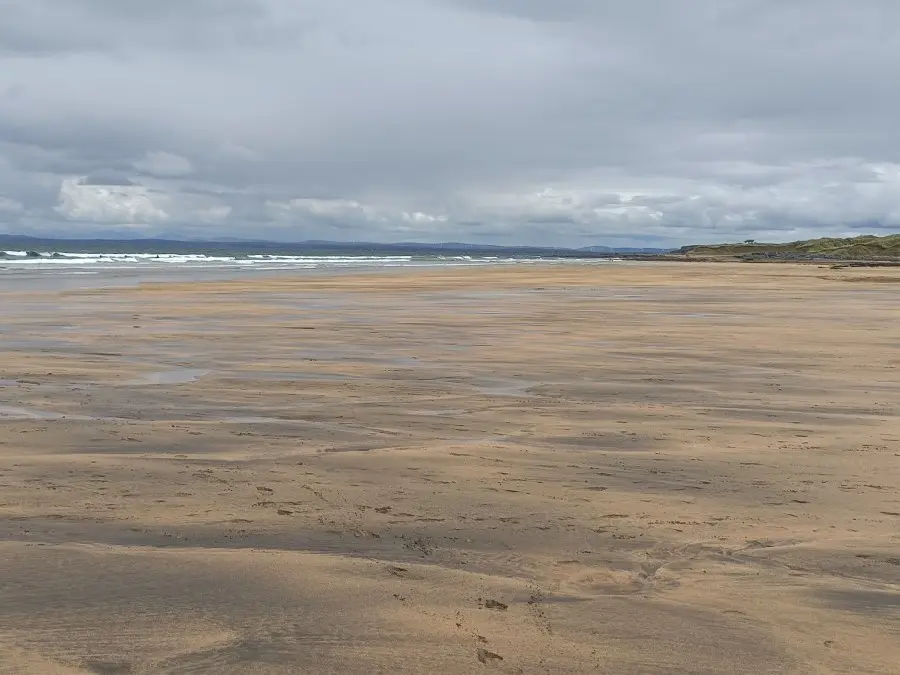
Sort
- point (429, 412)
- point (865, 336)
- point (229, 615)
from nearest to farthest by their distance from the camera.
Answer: point (229, 615) → point (429, 412) → point (865, 336)

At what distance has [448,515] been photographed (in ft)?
18.9

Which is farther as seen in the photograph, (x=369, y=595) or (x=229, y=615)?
(x=369, y=595)

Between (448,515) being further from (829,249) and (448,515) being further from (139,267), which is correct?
(829,249)

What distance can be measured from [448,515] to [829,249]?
331 feet

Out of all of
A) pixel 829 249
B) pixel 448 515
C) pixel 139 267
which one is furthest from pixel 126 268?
pixel 829 249

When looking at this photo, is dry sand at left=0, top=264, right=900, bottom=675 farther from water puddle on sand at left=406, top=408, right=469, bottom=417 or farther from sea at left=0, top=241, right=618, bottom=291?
sea at left=0, top=241, right=618, bottom=291

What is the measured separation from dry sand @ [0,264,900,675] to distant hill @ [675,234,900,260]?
76.2 meters

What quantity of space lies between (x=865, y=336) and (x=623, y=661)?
49.9ft

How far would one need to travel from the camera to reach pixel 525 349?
49.7ft

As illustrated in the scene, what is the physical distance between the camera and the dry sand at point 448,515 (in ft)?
12.7

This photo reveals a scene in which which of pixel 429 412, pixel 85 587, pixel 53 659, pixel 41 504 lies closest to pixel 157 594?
pixel 85 587

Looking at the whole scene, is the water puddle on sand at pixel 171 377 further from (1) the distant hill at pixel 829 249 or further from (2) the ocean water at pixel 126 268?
(1) the distant hill at pixel 829 249

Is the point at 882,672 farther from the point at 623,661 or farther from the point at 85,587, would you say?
the point at 85,587

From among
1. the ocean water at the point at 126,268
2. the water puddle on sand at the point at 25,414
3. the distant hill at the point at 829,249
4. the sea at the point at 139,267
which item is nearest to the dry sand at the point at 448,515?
the water puddle on sand at the point at 25,414
